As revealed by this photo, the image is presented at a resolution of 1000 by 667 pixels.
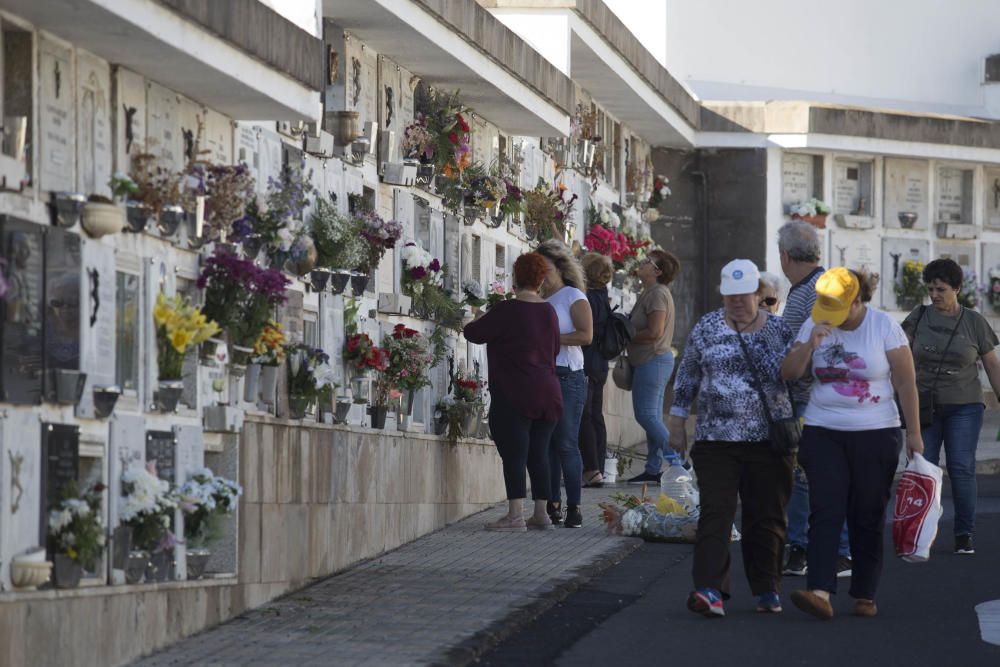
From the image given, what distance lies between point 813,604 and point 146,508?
9.56 ft

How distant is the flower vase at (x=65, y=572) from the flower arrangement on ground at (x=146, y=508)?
2.19 feet

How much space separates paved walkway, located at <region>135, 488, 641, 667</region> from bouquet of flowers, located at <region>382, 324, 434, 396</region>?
3.05 ft

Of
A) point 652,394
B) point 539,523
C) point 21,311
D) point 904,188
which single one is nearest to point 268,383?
point 21,311

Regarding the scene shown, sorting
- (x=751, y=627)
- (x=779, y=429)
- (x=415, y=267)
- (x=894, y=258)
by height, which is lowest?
(x=751, y=627)

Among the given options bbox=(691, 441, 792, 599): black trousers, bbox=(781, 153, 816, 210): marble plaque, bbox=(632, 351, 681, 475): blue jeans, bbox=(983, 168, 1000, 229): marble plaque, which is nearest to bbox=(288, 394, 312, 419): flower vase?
bbox=(691, 441, 792, 599): black trousers

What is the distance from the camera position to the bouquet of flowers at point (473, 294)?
565 inches

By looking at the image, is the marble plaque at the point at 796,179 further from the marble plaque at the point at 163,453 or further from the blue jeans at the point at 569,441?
the marble plaque at the point at 163,453

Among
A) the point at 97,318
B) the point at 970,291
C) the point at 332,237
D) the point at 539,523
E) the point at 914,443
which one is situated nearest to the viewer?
the point at 97,318

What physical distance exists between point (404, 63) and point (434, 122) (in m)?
0.67

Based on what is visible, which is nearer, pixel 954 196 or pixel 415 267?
pixel 415 267

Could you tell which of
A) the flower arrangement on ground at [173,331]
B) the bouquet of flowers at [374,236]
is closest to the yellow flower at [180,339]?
the flower arrangement on ground at [173,331]

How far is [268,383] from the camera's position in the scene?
9.85 m

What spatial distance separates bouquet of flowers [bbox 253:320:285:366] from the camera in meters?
9.58

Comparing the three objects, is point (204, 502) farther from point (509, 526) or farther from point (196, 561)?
point (509, 526)
